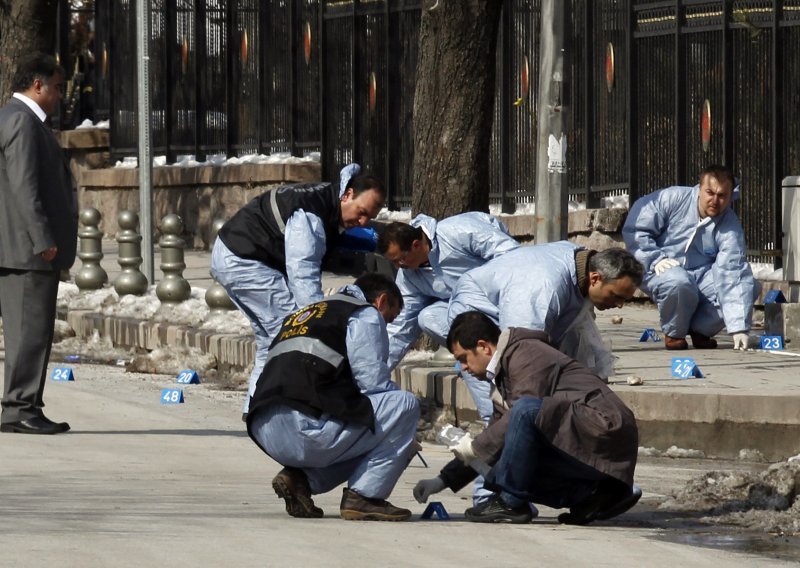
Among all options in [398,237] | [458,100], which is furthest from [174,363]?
[398,237]

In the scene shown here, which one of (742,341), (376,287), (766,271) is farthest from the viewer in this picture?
(766,271)

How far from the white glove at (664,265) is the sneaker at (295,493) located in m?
5.29

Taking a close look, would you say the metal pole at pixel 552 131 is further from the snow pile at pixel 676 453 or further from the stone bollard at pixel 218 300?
the stone bollard at pixel 218 300

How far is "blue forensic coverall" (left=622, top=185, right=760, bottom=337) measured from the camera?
1196 cm

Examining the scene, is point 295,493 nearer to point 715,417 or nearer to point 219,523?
point 219,523

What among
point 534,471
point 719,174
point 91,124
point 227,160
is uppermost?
point 91,124

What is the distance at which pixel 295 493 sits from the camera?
717cm

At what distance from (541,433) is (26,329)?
3.22 meters

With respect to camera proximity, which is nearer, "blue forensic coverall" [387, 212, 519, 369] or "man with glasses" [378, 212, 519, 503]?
"man with glasses" [378, 212, 519, 503]

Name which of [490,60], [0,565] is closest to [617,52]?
[490,60]

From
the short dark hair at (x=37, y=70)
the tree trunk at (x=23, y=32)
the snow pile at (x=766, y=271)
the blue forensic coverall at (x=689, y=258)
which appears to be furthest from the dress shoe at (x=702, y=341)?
the tree trunk at (x=23, y=32)

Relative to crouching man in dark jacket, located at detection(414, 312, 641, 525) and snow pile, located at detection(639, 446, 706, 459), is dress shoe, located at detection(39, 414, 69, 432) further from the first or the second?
snow pile, located at detection(639, 446, 706, 459)

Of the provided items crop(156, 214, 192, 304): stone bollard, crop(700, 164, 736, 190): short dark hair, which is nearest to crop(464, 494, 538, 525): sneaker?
crop(700, 164, 736, 190): short dark hair

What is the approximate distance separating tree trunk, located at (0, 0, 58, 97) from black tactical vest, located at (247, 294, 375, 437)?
36.5ft
